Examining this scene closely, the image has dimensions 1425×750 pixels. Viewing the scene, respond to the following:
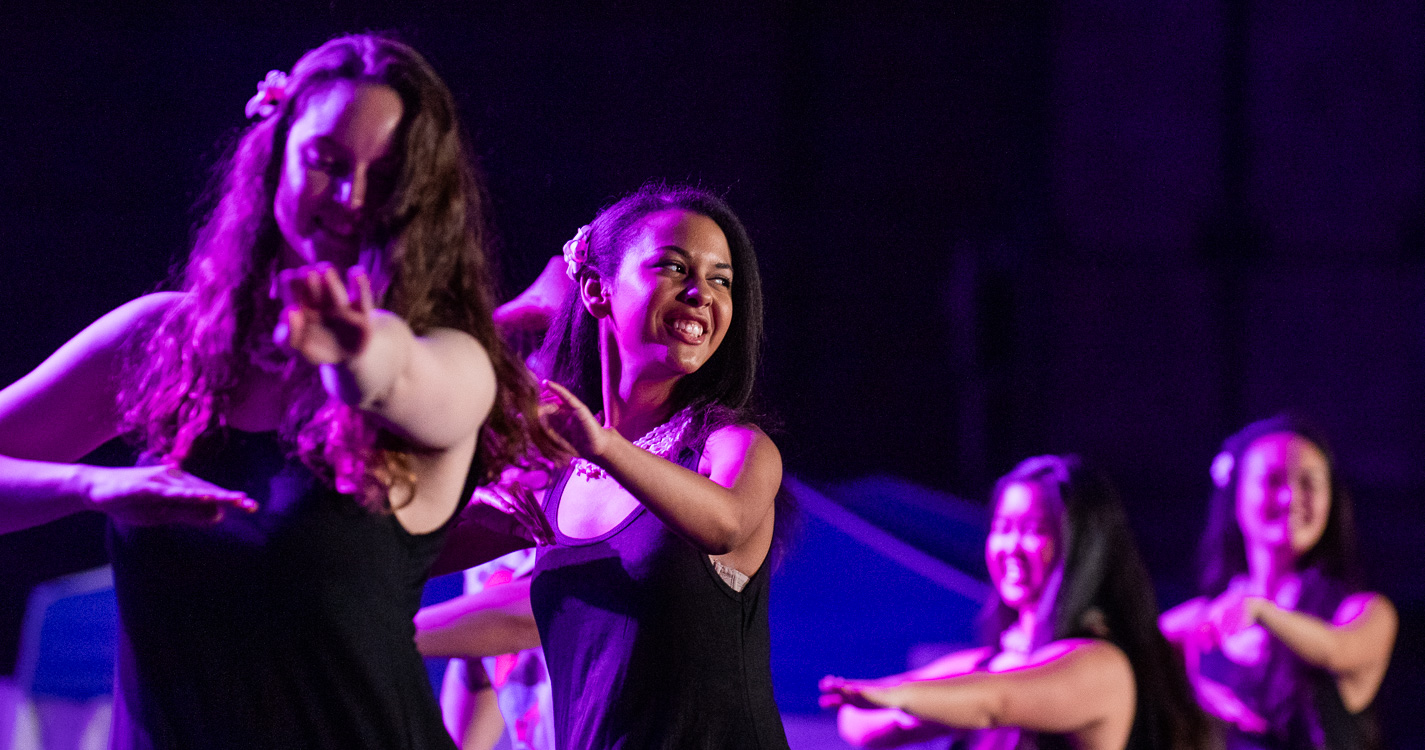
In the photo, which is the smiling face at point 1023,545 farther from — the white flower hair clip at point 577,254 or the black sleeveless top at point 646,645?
the white flower hair clip at point 577,254

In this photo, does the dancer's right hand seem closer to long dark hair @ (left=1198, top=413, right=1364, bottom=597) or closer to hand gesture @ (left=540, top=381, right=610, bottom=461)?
hand gesture @ (left=540, top=381, right=610, bottom=461)

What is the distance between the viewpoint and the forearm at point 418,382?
1016 millimetres

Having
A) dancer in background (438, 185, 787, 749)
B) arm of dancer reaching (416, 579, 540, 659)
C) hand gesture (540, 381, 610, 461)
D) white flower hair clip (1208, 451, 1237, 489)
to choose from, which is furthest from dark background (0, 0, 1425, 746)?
hand gesture (540, 381, 610, 461)

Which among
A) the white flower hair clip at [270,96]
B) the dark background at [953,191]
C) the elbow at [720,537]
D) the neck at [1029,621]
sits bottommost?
the neck at [1029,621]

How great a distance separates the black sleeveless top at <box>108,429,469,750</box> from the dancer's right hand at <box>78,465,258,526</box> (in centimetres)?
9

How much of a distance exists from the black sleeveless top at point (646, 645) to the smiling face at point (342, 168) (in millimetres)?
698

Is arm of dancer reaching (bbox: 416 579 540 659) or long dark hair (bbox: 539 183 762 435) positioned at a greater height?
long dark hair (bbox: 539 183 762 435)

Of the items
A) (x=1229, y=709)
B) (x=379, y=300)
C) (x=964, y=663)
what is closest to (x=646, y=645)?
(x=379, y=300)

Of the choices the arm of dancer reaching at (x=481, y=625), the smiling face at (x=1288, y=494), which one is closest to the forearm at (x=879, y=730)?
the arm of dancer reaching at (x=481, y=625)

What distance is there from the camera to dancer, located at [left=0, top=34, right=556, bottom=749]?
1.17 meters

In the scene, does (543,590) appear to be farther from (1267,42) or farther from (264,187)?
(1267,42)

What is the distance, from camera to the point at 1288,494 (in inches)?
150

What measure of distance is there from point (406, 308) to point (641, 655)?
75 centimetres

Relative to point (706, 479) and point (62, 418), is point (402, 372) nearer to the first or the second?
point (62, 418)
